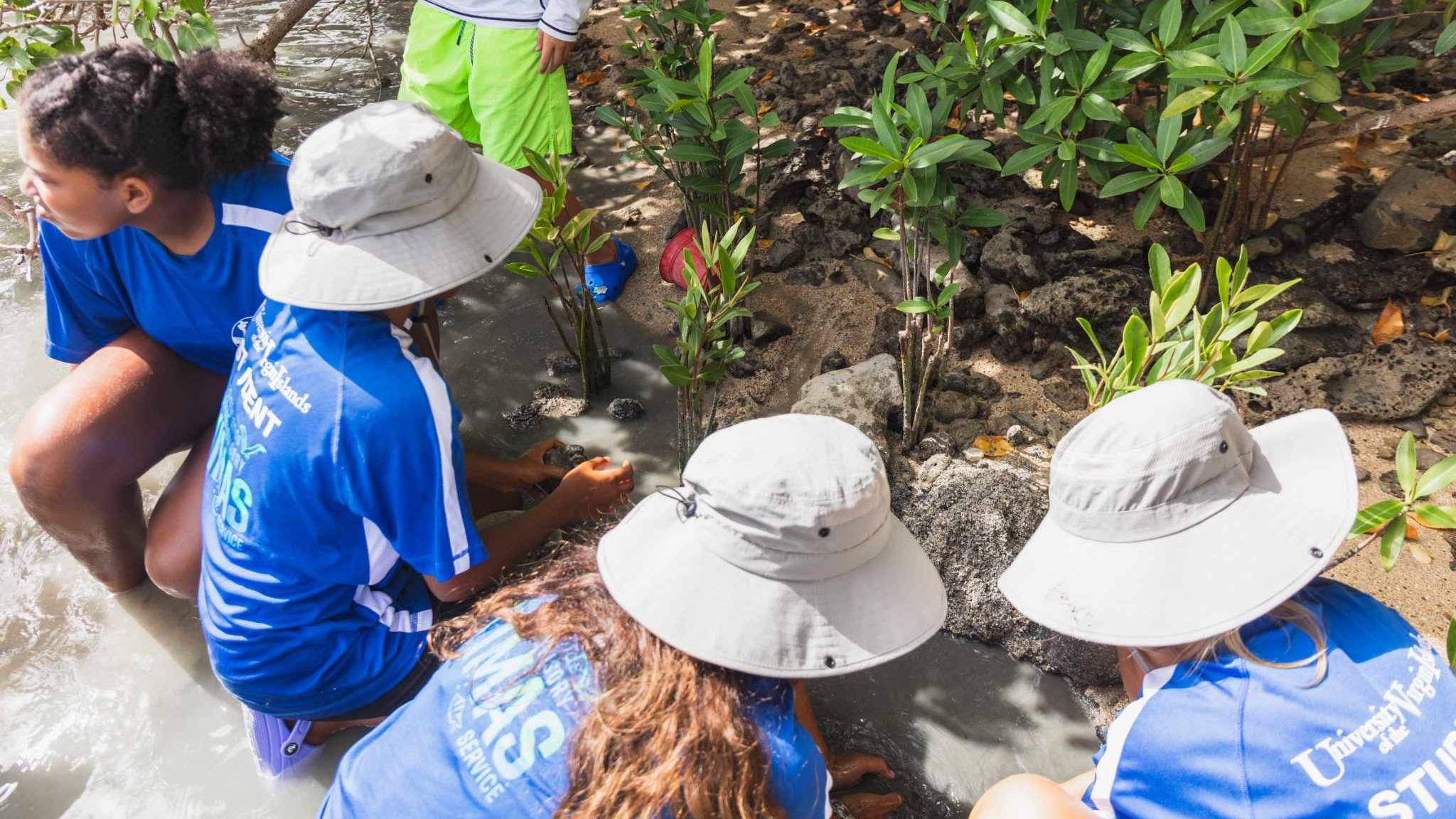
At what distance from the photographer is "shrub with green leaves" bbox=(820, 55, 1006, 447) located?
7.62 ft

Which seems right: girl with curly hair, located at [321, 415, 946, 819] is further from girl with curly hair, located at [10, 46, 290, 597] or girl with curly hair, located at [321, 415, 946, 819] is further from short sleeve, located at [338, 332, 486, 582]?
girl with curly hair, located at [10, 46, 290, 597]

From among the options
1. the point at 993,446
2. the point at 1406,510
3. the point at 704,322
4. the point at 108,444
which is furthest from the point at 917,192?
the point at 108,444

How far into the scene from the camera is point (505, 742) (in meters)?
1.36

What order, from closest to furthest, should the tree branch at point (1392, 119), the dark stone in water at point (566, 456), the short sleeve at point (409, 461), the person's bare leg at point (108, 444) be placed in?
the short sleeve at point (409, 461), the person's bare leg at point (108, 444), the tree branch at point (1392, 119), the dark stone in water at point (566, 456)

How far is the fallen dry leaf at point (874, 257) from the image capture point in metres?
3.39

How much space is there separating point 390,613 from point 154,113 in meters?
1.21

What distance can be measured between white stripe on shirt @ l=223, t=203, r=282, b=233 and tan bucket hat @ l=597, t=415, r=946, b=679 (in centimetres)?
144

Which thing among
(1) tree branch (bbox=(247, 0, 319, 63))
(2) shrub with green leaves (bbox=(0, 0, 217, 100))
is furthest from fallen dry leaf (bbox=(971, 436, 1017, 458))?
(1) tree branch (bbox=(247, 0, 319, 63))

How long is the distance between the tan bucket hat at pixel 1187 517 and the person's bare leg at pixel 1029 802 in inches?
13.8

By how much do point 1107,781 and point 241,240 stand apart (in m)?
2.20

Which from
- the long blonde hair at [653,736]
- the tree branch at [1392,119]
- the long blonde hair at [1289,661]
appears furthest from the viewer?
the tree branch at [1392,119]

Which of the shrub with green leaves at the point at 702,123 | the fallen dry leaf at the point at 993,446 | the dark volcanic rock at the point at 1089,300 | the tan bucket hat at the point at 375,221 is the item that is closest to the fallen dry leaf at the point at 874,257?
the shrub with green leaves at the point at 702,123

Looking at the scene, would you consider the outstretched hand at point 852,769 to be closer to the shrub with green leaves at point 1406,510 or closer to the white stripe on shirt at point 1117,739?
the white stripe on shirt at point 1117,739

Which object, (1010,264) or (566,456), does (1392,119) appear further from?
(566,456)
